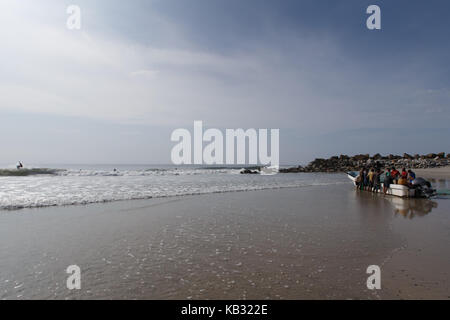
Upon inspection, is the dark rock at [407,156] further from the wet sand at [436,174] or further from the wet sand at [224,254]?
the wet sand at [224,254]

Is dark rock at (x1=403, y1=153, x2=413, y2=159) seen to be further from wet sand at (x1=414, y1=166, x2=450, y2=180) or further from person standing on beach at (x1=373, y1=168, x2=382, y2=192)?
person standing on beach at (x1=373, y1=168, x2=382, y2=192)

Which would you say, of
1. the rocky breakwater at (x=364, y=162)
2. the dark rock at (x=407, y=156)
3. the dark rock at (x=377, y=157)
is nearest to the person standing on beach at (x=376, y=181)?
the rocky breakwater at (x=364, y=162)

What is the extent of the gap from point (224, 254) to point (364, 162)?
188 ft

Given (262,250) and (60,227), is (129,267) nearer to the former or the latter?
(262,250)

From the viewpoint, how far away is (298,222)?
870cm

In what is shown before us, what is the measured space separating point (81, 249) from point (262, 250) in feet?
13.2

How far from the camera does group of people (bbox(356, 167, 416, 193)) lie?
15.8 metres

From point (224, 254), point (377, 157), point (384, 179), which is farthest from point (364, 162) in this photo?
point (224, 254)

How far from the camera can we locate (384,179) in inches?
722

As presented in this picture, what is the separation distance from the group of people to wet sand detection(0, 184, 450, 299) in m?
6.21

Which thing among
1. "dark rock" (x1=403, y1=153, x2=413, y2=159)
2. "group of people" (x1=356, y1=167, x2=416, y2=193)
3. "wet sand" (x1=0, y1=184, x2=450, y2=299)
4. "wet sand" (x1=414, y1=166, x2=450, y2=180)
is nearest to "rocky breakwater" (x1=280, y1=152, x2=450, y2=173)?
"dark rock" (x1=403, y1=153, x2=413, y2=159)

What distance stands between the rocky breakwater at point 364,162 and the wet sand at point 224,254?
4641cm
